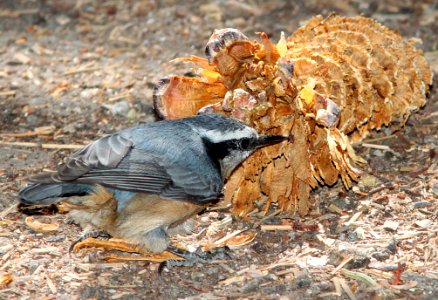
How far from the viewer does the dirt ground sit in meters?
4.77

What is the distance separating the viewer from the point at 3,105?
22.5ft

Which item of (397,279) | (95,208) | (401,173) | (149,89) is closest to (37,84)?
(149,89)

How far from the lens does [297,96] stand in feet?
17.2

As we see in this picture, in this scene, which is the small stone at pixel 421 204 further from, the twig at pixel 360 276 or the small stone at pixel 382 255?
the twig at pixel 360 276

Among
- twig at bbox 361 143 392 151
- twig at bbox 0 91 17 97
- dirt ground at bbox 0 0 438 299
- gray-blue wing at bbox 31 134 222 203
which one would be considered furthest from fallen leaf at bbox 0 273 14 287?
twig at bbox 361 143 392 151

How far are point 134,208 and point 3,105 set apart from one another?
2339 mm

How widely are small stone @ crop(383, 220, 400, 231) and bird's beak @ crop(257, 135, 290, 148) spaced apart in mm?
858

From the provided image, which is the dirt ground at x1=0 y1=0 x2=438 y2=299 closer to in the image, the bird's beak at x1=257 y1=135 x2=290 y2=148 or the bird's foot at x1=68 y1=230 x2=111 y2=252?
the bird's foot at x1=68 y1=230 x2=111 y2=252

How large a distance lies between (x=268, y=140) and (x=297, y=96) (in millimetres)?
336

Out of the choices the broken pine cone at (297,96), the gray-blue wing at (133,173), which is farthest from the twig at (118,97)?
the gray-blue wing at (133,173)

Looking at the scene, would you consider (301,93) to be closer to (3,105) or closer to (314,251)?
(314,251)

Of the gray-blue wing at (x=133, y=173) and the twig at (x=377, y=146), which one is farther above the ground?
the gray-blue wing at (x=133, y=173)

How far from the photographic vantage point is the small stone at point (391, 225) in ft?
17.3

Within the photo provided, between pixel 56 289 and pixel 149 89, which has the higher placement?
pixel 149 89
